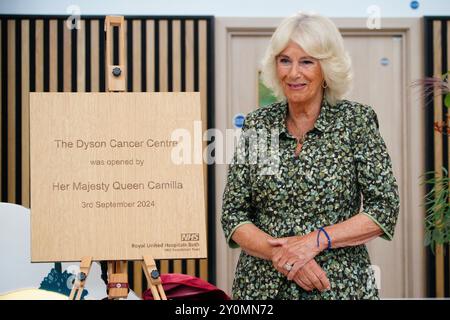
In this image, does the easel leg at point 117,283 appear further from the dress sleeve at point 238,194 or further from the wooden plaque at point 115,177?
the dress sleeve at point 238,194

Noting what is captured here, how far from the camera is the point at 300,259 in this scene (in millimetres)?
2043

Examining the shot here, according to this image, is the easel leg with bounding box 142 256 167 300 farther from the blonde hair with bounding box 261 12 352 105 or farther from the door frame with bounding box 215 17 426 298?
the door frame with bounding box 215 17 426 298

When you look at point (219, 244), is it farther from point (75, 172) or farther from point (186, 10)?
point (75, 172)

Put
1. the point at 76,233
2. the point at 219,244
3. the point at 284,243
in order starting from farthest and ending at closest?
the point at 219,244 < the point at 76,233 < the point at 284,243

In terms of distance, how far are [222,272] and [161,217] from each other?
2.28 metres

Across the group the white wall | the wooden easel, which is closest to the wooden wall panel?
the white wall

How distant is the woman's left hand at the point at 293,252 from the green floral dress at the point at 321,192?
0.14 feet

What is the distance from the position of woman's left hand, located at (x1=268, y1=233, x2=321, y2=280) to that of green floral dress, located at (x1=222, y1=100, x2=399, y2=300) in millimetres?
44

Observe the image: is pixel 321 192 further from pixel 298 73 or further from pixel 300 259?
pixel 298 73

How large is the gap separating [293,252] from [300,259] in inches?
1.1

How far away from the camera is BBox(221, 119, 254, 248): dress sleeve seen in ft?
7.07

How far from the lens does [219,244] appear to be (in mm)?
4410

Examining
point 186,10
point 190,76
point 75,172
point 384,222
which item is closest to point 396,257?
point 190,76

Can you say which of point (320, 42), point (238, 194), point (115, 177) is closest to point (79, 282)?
point (115, 177)
